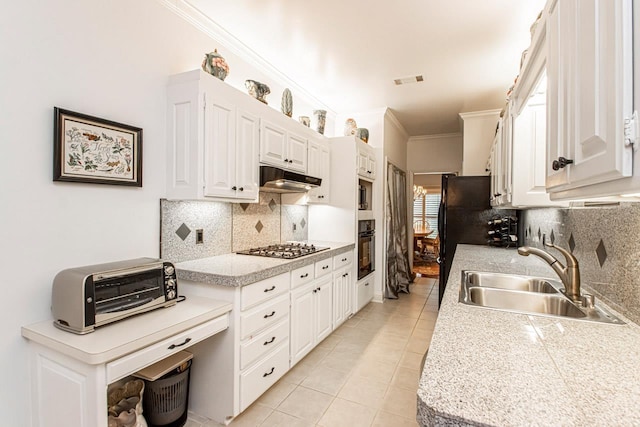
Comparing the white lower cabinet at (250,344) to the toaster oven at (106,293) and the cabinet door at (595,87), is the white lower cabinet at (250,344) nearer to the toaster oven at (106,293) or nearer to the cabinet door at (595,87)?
the toaster oven at (106,293)

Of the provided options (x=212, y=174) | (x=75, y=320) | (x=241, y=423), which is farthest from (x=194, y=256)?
(x=241, y=423)

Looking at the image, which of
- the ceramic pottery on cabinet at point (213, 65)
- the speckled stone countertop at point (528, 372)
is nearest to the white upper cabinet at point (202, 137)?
the ceramic pottery on cabinet at point (213, 65)

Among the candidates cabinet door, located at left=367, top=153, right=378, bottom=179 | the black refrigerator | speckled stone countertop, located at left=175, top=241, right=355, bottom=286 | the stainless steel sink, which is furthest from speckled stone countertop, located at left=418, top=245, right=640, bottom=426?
cabinet door, located at left=367, top=153, right=378, bottom=179

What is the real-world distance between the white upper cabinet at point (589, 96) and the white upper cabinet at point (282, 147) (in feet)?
6.37

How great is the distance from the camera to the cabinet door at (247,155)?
2310 millimetres

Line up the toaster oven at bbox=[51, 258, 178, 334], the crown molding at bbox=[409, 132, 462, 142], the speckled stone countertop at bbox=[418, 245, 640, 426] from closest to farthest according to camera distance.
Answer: the speckled stone countertop at bbox=[418, 245, 640, 426] → the toaster oven at bbox=[51, 258, 178, 334] → the crown molding at bbox=[409, 132, 462, 142]

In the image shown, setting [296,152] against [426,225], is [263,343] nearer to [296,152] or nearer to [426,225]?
[296,152]

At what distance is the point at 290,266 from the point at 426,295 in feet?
10.7

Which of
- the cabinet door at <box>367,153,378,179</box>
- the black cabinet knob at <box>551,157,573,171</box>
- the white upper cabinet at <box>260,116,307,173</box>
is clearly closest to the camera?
the black cabinet knob at <box>551,157,573,171</box>

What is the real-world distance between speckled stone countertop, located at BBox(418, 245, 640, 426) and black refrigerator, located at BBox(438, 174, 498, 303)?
262 cm

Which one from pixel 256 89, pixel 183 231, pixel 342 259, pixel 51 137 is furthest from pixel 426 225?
pixel 51 137

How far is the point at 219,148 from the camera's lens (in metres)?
2.14

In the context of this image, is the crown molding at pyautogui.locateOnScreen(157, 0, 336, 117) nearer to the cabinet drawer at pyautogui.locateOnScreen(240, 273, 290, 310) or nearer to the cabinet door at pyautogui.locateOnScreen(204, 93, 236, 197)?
the cabinet door at pyautogui.locateOnScreen(204, 93, 236, 197)

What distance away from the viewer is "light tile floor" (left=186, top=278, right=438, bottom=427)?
198cm
